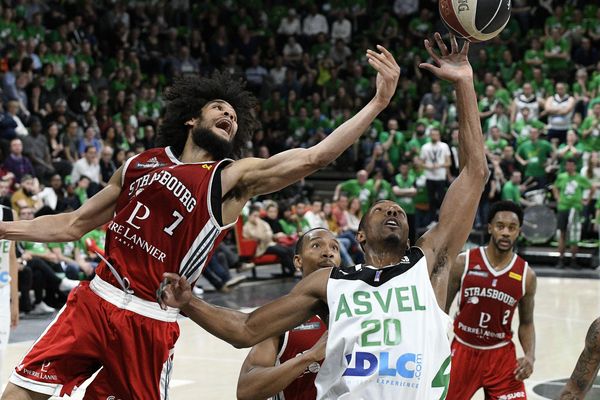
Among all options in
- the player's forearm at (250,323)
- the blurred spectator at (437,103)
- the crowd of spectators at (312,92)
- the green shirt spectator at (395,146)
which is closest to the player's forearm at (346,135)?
the player's forearm at (250,323)

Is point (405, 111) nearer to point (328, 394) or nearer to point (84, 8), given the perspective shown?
point (84, 8)

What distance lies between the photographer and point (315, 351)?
4.20 m

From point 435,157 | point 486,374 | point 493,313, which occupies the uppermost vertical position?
point 435,157

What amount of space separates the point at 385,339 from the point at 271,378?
2.07 feet

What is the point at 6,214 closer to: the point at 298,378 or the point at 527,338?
the point at 298,378

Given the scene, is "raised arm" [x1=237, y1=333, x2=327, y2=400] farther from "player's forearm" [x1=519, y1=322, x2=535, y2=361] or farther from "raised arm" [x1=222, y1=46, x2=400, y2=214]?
"player's forearm" [x1=519, y1=322, x2=535, y2=361]

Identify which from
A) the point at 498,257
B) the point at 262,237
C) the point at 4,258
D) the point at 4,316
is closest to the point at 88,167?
the point at 262,237

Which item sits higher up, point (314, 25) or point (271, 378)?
point (314, 25)

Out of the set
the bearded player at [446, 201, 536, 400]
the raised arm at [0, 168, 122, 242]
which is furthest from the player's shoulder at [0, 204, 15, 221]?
the bearded player at [446, 201, 536, 400]

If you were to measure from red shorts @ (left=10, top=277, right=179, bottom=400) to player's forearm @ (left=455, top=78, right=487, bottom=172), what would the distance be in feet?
5.20

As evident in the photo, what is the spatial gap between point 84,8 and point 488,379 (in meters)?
17.0

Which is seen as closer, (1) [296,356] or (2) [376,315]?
(2) [376,315]

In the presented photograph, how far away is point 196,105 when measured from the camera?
5.37 m

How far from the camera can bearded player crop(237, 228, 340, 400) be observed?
4.31 meters
